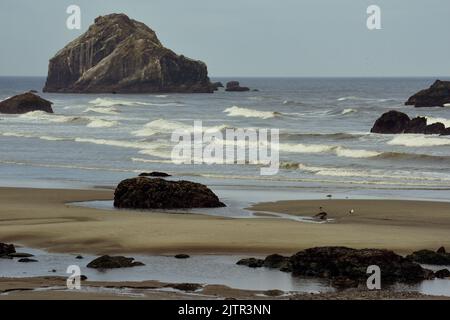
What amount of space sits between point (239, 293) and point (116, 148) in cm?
3528

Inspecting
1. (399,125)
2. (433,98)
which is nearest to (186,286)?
(399,125)

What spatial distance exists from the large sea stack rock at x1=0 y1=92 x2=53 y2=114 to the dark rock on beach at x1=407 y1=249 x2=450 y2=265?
79.4 meters

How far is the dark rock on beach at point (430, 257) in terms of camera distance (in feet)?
56.2

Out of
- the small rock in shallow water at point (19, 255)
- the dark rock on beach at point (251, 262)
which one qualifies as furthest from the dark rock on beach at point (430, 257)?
the small rock in shallow water at point (19, 255)

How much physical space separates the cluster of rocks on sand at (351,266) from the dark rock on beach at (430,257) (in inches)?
35.1

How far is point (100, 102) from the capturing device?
4660 inches

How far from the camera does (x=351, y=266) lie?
15773 millimetres

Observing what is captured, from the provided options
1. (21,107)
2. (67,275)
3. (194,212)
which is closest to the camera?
(67,275)

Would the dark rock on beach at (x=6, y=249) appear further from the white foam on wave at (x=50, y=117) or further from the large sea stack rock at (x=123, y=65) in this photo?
the large sea stack rock at (x=123, y=65)

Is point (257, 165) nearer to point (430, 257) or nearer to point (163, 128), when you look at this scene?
point (430, 257)

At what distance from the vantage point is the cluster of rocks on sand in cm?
1561
